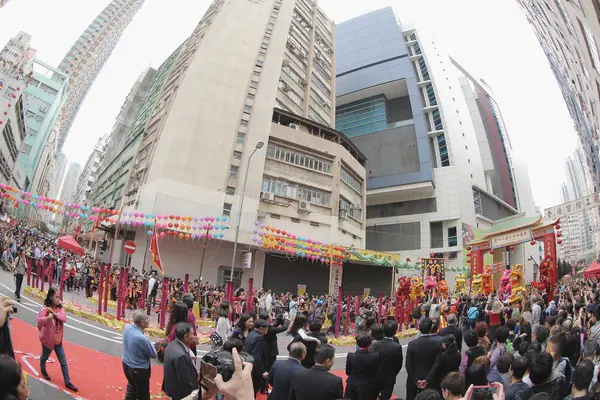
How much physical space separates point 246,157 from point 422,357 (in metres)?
26.4

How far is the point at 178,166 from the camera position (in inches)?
1123

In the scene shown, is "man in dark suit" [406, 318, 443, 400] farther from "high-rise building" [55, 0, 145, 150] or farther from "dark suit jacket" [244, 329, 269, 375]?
"high-rise building" [55, 0, 145, 150]

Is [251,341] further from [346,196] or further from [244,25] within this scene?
[244,25]

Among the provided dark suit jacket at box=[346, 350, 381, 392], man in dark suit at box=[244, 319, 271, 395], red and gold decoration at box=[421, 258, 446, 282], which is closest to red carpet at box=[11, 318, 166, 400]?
man in dark suit at box=[244, 319, 271, 395]

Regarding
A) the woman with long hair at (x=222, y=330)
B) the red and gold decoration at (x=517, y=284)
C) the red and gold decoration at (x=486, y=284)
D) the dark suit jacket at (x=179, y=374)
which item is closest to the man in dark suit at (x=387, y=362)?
the dark suit jacket at (x=179, y=374)

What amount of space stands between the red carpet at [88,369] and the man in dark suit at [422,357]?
4.04m

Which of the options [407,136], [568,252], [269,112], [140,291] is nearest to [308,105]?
[269,112]

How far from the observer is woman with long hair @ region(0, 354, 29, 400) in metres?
2.34

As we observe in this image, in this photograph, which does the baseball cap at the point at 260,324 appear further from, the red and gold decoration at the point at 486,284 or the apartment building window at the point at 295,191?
the apartment building window at the point at 295,191

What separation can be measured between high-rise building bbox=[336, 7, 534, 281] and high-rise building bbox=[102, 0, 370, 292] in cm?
1241

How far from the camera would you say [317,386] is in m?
3.48

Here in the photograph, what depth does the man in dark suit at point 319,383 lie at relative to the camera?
345 cm

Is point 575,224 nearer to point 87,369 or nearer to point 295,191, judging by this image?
point 295,191

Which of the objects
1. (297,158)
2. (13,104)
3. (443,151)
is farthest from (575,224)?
(13,104)
